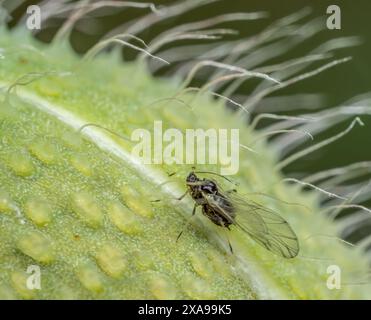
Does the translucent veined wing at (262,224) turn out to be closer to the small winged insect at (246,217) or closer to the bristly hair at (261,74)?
the small winged insect at (246,217)

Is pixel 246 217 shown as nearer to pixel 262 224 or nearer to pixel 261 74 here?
pixel 262 224

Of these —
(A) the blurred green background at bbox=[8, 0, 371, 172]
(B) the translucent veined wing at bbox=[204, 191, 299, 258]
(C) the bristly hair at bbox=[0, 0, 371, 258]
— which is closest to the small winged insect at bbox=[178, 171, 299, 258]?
(B) the translucent veined wing at bbox=[204, 191, 299, 258]

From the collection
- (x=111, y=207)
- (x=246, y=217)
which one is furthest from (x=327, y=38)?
(x=111, y=207)

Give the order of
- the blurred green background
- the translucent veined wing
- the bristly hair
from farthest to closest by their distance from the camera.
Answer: the blurred green background → the bristly hair → the translucent veined wing

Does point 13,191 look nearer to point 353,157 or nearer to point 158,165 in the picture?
point 158,165

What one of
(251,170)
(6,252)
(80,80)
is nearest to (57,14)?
(80,80)

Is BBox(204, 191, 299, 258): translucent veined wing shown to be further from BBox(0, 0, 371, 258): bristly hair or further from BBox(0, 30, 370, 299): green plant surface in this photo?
BBox(0, 0, 371, 258): bristly hair
